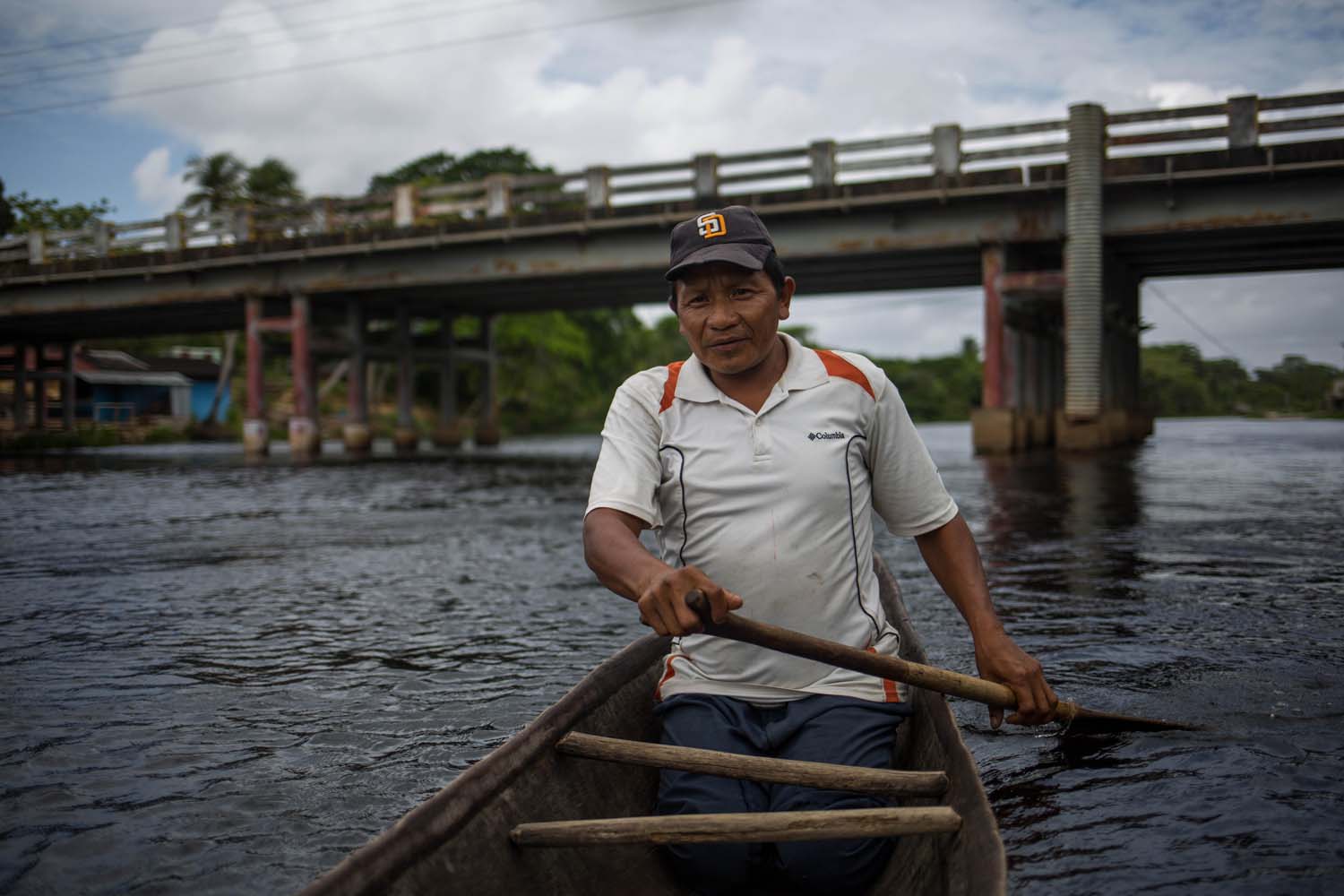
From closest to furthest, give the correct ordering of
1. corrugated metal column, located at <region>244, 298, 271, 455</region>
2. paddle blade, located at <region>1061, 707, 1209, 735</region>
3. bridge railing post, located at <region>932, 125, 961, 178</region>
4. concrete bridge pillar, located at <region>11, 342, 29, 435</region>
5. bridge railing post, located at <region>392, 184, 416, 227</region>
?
paddle blade, located at <region>1061, 707, 1209, 735</region>, bridge railing post, located at <region>932, 125, 961, 178</region>, bridge railing post, located at <region>392, 184, 416, 227</region>, corrugated metal column, located at <region>244, 298, 271, 455</region>, concrete bridge pillar, located at <region>11, 342, 29, 435</region>

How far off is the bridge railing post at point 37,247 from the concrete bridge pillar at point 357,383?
30.1 feet

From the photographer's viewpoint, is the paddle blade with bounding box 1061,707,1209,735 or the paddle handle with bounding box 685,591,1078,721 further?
the paddle blade with bounding box 1061,707,1209,735

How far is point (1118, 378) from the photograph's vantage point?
28562mm

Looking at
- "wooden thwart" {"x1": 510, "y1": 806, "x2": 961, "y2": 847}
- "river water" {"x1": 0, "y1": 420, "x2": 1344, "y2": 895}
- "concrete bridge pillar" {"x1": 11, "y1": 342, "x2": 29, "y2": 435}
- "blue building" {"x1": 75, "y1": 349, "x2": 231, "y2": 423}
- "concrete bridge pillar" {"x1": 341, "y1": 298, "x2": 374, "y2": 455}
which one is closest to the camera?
"wooden thwart" {"x1": 510, "y1": 806, "x2": 961, "y2": 847}

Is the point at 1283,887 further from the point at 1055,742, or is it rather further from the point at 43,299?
the point at 43,299

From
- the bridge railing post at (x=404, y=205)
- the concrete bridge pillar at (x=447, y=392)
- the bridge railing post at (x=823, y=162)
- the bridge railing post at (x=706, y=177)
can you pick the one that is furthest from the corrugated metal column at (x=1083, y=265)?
the concrete bridge pillar at (x=447, y=392)

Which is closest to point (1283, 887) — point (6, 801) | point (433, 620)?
point (6, 801)

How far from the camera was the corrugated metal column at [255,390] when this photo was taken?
29.3 m

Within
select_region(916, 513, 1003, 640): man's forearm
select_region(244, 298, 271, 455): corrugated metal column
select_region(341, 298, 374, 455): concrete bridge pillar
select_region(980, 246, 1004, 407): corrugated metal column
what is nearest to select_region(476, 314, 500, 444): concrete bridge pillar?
select_region(341, 298, 374, 455): concrete bridge pillar

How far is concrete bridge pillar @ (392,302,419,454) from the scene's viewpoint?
31.4m

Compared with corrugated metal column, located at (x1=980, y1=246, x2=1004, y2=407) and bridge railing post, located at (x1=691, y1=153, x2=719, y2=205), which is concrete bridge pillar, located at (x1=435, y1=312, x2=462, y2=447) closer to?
bridge railing post, located at (x1=691, y1=153, x2=719, y2=205)

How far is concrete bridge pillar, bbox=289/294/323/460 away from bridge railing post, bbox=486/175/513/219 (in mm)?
7053

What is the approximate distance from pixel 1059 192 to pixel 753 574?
774 inches

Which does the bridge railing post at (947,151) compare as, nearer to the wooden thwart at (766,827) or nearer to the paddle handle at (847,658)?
the paddle handle at (847,658)
